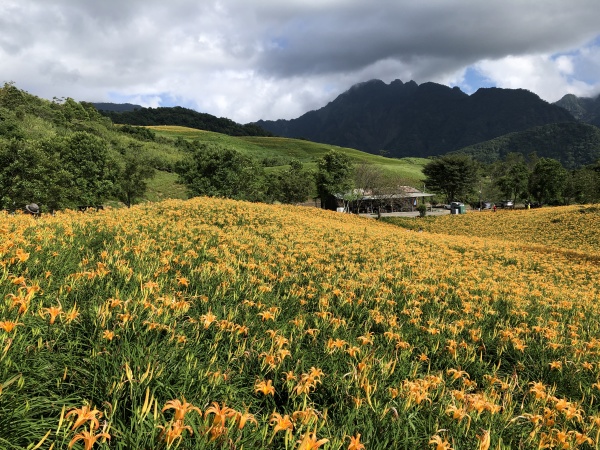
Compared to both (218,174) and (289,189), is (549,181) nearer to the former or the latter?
(289,189)

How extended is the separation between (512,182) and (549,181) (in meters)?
7.90

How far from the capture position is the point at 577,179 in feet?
184

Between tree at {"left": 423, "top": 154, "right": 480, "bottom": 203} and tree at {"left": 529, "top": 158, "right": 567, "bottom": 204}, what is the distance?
34.0 ft

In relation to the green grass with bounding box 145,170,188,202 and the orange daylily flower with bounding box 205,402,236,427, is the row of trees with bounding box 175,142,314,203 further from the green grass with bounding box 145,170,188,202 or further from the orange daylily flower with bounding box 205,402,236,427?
the orange daylily flower with bounding box 205,402,236,427

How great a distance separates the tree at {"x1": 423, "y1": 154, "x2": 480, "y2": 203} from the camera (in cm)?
6322

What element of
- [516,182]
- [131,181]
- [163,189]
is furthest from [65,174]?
[516,182]

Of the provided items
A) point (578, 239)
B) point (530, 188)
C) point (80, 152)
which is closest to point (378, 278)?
point (578, 239)

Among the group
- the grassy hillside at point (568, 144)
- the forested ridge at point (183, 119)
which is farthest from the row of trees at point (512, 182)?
the grassy hillside at point (568, 144)

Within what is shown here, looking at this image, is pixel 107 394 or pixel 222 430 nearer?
pixel 222 430

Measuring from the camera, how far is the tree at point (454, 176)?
63.2m

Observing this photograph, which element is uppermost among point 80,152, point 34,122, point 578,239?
point 34,122

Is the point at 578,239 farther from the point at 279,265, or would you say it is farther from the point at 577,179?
the point at 577,179

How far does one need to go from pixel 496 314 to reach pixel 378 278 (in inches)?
80.1

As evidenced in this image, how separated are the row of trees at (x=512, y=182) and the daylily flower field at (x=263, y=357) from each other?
6049 centimetres
